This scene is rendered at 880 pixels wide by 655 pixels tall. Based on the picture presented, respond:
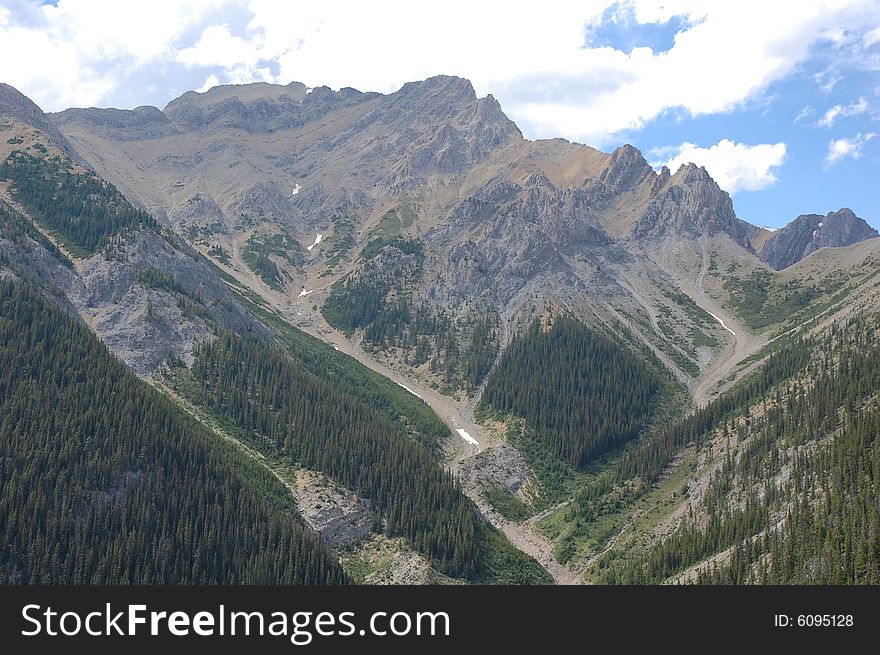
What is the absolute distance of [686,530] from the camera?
485 feet

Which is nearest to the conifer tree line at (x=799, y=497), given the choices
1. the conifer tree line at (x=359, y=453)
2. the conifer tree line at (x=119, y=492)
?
the conifer tree line at (x=359, y=453)

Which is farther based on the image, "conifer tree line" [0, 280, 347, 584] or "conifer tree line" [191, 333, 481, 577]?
"conifer tree line" [191, 333, 481, 577]

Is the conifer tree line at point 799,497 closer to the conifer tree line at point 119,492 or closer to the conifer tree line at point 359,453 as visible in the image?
the conifer tree line at point 359,453

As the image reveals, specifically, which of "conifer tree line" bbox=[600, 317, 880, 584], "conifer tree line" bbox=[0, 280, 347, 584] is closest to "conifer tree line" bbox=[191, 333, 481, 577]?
"conifer tree line" bbox=[0, 280, 347, 584]

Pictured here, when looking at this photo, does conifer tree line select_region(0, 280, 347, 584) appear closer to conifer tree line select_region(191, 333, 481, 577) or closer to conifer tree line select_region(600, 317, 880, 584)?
conifer tree line select_region(191, 333, 481, 577)

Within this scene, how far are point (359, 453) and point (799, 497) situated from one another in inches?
3636

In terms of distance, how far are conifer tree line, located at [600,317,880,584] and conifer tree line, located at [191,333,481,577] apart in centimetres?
3370

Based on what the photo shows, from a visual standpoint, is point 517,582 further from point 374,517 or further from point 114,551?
point 114,551

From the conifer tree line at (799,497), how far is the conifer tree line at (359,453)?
33.7 m

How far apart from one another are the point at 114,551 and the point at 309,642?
87.8 metres

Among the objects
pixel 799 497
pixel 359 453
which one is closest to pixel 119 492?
pixel 359 453

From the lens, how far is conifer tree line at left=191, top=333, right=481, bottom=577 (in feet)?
499

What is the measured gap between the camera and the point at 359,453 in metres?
173

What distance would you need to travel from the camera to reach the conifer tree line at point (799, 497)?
107562 millimetres
